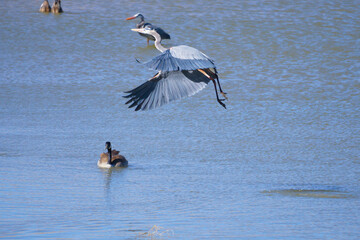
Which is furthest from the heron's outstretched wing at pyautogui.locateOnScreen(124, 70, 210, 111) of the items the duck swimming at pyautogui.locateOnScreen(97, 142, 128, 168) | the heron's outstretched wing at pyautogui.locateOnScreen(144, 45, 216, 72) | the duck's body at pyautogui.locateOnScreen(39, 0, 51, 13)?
the duck's body at pyautogui.locateOnScreen(39, 0, 51, 13)

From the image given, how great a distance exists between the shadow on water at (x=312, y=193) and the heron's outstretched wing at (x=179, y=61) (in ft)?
4.48

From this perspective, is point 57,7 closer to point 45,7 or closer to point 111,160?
point 45,7

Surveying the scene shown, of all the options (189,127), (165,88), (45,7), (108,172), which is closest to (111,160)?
(108,172)

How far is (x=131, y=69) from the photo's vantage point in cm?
1041

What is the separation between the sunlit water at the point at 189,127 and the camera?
5.19 meters

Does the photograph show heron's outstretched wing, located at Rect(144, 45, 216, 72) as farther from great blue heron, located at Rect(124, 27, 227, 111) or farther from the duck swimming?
the duck swimming

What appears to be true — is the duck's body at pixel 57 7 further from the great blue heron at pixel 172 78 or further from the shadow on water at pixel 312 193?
the shadow on water at pixel 312 193

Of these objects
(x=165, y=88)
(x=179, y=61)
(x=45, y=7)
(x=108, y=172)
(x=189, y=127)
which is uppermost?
(x=179, y=61)

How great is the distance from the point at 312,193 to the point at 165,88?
1575 mm

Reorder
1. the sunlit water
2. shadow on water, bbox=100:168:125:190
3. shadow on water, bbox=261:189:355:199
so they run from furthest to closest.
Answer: shadow on water, bbox=100:168:125:190 < shadow on water, bbox=261:189:355:199 < the sunlit water

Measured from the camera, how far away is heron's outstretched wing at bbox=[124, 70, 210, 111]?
539 cm

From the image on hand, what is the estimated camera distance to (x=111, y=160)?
659 cm

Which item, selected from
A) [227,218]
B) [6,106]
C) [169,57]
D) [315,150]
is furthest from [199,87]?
[6,106]

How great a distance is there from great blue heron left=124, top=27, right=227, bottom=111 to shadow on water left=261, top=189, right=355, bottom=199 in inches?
38.6
